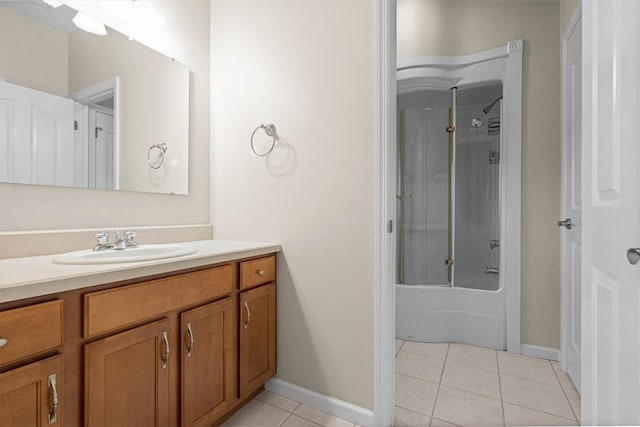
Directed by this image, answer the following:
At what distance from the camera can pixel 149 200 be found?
1.76 m

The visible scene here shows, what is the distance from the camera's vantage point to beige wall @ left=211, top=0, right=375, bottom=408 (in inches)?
59.6

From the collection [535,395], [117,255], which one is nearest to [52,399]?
[117,255]

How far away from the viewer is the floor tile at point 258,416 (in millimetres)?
1495

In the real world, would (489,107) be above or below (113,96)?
above

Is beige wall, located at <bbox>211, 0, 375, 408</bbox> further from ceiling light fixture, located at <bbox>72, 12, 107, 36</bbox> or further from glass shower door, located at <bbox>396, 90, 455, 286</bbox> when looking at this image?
glass shower door, located at <bbox>396, 90, 455, 286</bbox>

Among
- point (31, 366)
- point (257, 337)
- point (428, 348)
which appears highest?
point (31, 366)

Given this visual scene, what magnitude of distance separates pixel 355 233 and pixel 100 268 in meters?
1.01

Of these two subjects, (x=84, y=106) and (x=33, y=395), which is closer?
(x=33, y=395)

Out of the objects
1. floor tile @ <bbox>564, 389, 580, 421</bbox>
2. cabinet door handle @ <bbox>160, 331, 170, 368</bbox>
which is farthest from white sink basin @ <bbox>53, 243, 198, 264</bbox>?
floor tile @ <bbox>564, 389, 580, 421</bbox>

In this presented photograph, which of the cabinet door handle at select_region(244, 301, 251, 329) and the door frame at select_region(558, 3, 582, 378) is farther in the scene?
the door frame at select_region(558, 3, 582, 378)

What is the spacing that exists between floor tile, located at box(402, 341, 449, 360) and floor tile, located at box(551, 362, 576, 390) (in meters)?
0.65
